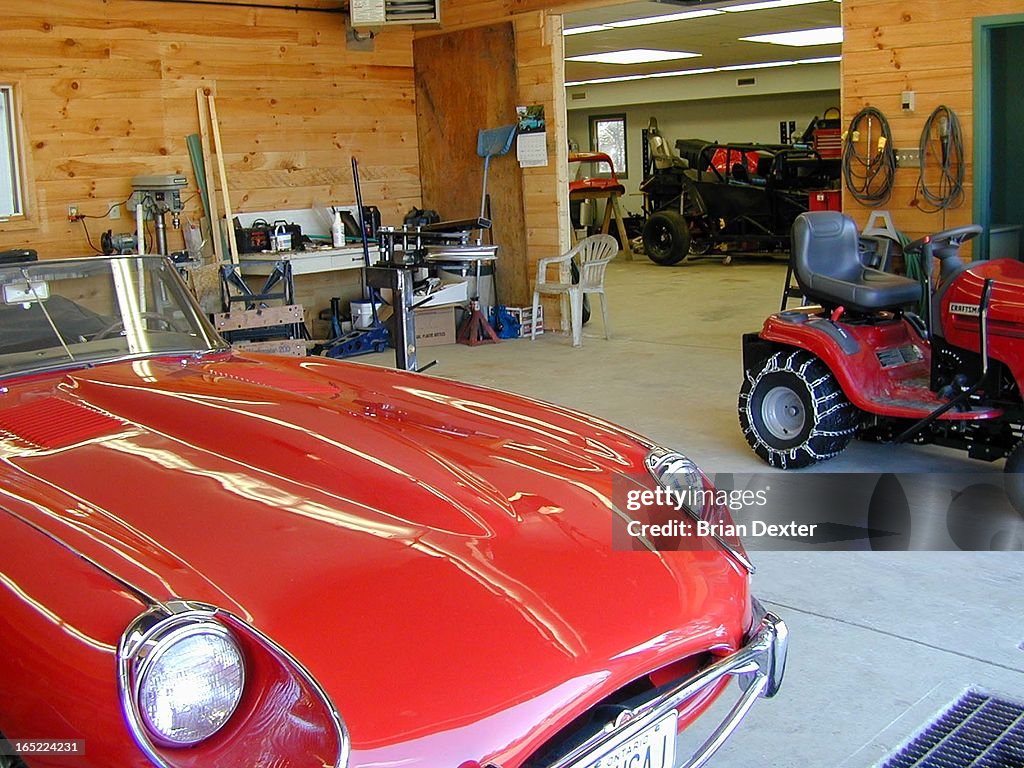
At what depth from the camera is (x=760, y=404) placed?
15.4 ft

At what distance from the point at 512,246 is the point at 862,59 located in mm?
3252

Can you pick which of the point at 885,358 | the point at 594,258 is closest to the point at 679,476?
the point at 885,358

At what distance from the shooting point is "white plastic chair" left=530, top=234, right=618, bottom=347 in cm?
809

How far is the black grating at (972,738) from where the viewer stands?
2.33 meters

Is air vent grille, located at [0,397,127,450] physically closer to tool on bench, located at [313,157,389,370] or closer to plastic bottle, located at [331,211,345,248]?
tool on bench, located at [313,157,389,370]

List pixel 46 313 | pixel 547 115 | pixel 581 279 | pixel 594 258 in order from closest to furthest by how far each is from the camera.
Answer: pixel 46 313 → pixel 581 279 → pixel 594 258 → pixel 547 115

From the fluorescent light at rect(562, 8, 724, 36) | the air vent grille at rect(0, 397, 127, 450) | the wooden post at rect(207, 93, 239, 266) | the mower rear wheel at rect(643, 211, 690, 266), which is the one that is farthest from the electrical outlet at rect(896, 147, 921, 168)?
the mower rear wheel at rect(643, 211, 690, 266)

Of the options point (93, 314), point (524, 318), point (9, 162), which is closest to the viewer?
point (93, 314)

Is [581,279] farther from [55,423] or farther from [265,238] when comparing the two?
[55,423]

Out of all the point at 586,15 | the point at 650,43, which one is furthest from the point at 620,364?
the point at 650,43

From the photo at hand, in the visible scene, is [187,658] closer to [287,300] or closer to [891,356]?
[891,356]

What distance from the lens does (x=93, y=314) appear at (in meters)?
2.73

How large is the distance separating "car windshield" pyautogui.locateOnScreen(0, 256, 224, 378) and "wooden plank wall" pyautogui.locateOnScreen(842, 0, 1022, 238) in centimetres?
506

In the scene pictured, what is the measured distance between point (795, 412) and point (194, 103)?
5.34 metres
